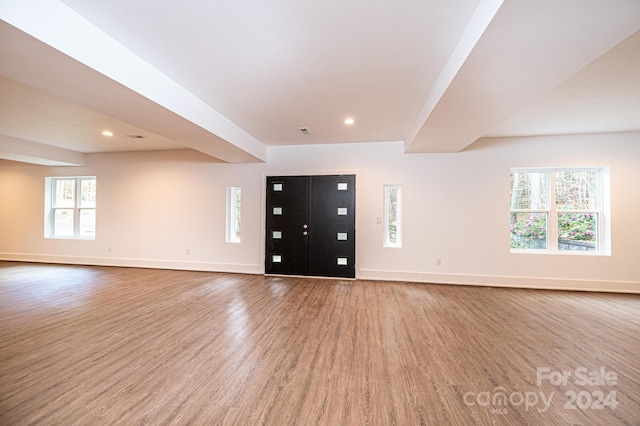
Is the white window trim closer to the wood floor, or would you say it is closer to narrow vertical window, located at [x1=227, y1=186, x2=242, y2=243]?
narrow vertical window, located at [x1=227, y1=186, x2=242, y2=243]

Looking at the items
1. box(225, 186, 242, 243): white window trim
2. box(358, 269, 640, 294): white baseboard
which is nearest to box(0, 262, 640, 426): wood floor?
box(358, 269, 640, 294): white baseboard

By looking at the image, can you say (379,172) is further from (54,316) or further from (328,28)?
(54,316)

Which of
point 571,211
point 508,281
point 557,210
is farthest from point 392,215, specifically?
point 571,211

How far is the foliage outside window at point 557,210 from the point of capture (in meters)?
4.44

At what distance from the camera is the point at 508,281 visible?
4.52 metres

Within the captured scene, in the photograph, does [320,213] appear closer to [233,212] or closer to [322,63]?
[233,212]

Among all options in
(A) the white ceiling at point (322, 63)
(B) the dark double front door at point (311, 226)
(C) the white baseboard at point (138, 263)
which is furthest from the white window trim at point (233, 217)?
(A) the white ceiling at point (322, 63)

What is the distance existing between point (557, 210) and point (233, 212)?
20.9 ft

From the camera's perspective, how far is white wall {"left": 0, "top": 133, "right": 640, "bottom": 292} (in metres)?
4.32

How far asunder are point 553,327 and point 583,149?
3.42 meters

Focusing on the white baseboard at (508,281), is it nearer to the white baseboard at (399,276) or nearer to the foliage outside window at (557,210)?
the white baseboard at (399,276)

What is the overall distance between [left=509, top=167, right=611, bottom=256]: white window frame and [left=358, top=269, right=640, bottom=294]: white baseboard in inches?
19.9

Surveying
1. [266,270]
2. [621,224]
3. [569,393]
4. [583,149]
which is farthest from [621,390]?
[266,270]

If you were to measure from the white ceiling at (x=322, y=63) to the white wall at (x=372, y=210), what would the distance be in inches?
36.6
